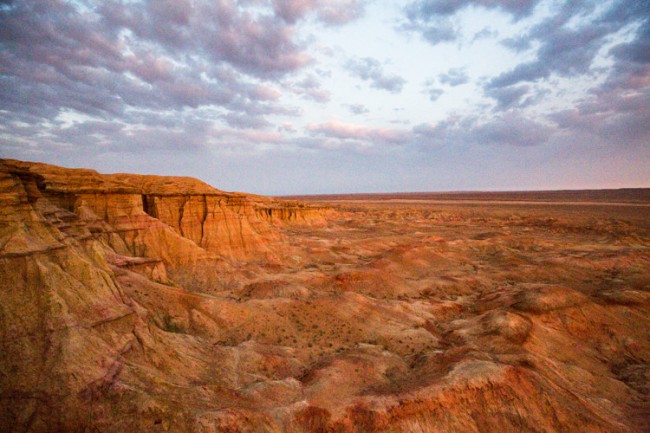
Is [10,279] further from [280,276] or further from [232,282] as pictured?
[280,276]

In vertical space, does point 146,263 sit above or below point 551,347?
above

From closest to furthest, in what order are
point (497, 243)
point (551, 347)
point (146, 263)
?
point (551, 347), point (146, 263), point (497, 243)

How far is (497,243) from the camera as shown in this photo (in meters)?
54.7

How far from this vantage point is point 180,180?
37.6 meters

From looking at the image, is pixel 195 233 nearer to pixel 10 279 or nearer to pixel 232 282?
pixel 232 282

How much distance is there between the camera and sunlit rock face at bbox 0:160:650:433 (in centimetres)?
1011

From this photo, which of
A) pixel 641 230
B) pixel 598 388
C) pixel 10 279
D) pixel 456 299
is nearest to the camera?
pixel 10 279

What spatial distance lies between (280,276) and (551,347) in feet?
78.4

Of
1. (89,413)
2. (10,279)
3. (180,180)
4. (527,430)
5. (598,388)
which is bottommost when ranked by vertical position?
(598,388)

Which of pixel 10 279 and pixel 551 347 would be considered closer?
pixel 10 279

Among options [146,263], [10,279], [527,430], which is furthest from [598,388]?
[146,263]

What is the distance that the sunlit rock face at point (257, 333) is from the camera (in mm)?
10109

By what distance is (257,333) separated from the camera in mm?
20781

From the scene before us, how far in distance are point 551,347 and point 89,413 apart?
24.9 meters
